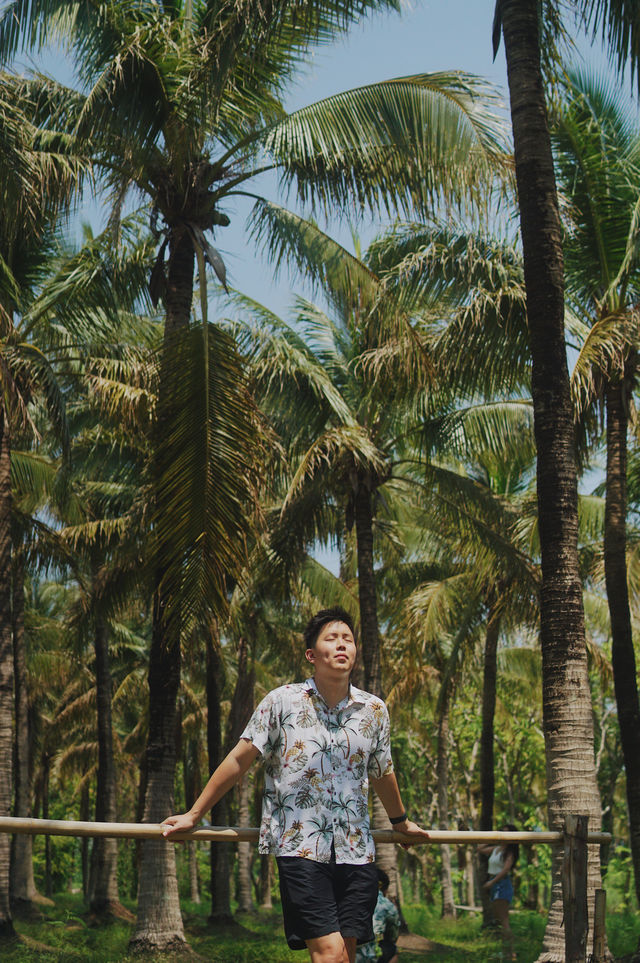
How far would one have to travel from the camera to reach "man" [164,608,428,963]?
166 inches

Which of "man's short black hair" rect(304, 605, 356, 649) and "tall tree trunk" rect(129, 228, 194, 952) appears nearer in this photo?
"man's short black hair" rect(304, 605, 356, 649)

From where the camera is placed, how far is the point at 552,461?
27.7 ft

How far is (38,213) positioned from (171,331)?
2.09 meters

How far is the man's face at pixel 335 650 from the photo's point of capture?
4.43 metres

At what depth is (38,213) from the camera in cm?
1302

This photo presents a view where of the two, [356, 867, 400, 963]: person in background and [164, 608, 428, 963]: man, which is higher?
[164, 608, 428, 963]: man

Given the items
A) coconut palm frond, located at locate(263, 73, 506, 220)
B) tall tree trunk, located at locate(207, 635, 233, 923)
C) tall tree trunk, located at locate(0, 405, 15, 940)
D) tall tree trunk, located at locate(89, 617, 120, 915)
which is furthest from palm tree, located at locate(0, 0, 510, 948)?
tall tree trunk, located at locate(89, 617, 120, 915)

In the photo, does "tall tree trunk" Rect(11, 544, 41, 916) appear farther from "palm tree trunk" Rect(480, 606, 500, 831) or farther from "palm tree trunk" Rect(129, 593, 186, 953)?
"palm tree trunk" Rect(129, 593, 186, 953)

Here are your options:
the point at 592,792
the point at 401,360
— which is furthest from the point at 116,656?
the point at 592,792

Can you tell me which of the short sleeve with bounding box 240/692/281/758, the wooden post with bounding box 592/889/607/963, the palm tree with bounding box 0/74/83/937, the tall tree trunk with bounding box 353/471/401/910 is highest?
the palm tree with bounding box 0/74/83/937

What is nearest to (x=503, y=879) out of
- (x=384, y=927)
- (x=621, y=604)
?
(x=621, y=604)

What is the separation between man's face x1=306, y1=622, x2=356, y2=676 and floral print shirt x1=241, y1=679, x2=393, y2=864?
128mm

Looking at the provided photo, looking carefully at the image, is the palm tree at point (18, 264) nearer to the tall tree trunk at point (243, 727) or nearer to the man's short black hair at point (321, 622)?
the man's short black hair at point (321, 622)

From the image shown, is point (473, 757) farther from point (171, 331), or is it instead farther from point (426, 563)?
point (171, 331)
